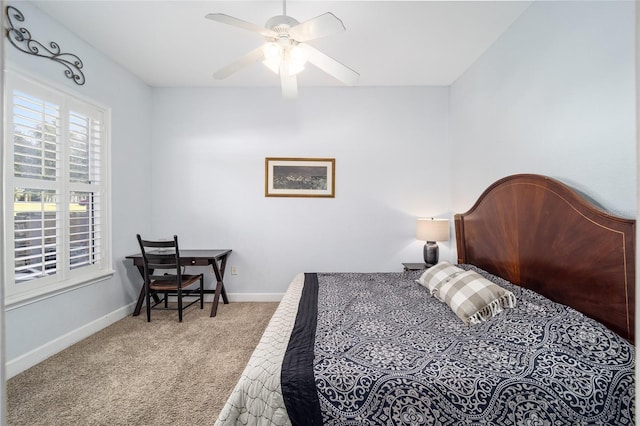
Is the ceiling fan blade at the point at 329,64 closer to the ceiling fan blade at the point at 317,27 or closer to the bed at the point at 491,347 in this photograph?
the ceiling fan blade at the point at 317,27

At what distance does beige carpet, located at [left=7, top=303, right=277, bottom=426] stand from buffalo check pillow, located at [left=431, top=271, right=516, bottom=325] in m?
1.51

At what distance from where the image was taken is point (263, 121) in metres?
3.34

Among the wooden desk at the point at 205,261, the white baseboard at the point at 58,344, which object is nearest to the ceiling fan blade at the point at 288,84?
the wooden desk at the point at 205,261

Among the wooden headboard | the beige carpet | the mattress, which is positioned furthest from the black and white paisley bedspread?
the beige carpet

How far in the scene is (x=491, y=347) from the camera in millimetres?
1197

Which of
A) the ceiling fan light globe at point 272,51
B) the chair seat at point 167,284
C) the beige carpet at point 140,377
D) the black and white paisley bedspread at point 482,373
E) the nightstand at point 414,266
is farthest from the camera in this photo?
the nightstand at point 414,266

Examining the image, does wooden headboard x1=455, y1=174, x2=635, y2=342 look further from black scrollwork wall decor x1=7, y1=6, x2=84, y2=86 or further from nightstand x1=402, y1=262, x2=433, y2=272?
black scrollwork wall decor x1=7, y1=6, x2=84, y2=86

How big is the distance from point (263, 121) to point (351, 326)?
271 cm

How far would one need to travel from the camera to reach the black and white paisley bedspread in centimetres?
97

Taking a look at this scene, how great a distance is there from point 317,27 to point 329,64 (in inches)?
12.5

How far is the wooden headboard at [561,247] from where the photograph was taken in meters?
1.20

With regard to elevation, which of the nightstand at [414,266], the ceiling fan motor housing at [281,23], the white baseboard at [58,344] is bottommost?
the white baseboard at [58,344]

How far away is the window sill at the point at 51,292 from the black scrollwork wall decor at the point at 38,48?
5.71 feet

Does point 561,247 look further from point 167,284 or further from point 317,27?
point 167,284
